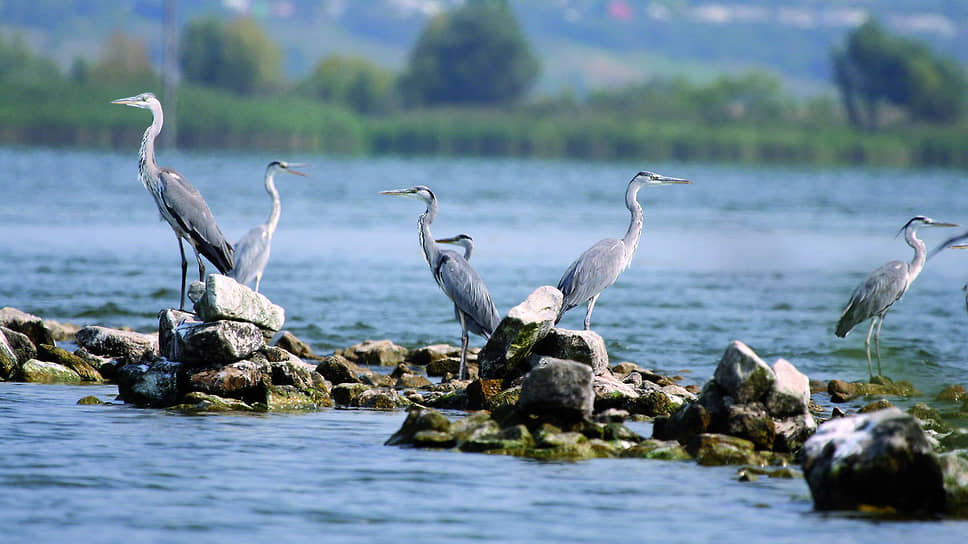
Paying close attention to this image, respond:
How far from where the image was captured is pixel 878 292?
521 inches

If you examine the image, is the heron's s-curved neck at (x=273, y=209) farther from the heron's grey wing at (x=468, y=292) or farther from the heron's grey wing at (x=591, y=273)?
the heron's grey wing at (x=591, y=273)

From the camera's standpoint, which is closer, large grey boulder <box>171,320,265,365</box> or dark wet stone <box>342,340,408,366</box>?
large grey boulder <box>171,320,265,365</box>

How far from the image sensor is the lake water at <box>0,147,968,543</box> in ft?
23.1

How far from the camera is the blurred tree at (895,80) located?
103188mm

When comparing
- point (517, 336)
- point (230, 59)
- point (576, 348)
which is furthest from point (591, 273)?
point (230, 59)

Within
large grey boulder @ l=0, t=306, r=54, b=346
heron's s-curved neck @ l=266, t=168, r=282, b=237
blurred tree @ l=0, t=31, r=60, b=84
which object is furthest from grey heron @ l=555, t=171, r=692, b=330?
blurred tree @ l=0, t=31, r=60, b=84

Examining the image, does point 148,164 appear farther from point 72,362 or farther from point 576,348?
point 576,348

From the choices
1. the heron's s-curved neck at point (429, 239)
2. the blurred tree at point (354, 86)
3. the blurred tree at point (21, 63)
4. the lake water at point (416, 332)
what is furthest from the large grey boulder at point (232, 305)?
the blurred tree at point (354, 86)

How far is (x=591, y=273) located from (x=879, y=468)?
5127mm

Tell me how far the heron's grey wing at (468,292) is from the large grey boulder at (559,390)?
2798 millimetres

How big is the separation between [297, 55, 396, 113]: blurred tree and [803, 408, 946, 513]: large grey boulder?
102847mm

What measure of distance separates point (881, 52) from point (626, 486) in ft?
345

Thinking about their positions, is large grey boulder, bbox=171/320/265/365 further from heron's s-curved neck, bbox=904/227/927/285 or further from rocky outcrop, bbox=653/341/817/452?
heron's s-curved neck, bbox=904/227/927/285

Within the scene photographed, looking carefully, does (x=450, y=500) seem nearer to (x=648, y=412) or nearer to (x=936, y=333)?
(x=648, y=412)
